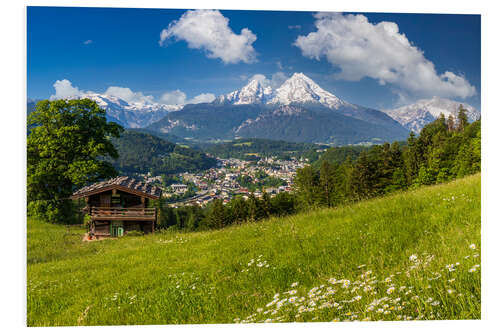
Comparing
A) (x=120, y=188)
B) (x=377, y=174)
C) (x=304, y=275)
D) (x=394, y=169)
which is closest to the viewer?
(x=304, y=275)

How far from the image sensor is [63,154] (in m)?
10.9

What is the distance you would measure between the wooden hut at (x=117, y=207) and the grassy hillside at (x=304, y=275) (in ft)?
11.4

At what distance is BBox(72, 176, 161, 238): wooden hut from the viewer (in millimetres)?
9422

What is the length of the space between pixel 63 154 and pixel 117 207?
11.3 ft

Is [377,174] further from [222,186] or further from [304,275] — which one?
[304,275]

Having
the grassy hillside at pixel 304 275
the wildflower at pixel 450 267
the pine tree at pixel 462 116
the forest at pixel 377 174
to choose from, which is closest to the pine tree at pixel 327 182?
the forest at pixel 377 174

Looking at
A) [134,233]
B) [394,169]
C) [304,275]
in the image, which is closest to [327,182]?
[394,169]

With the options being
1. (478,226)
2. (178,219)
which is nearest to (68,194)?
(478,226)

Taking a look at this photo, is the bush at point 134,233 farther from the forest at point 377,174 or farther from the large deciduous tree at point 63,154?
the forest at point 377,174

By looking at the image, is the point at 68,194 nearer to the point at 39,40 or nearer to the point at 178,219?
the point at 39,40

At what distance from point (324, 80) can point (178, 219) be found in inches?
1656

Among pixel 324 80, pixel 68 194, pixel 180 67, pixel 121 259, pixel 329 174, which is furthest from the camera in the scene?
pixel 329 174

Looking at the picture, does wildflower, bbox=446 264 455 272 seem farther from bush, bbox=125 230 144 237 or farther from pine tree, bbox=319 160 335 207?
pine tree, bbox=319 160 335 207

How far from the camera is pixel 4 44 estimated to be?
5133mm
